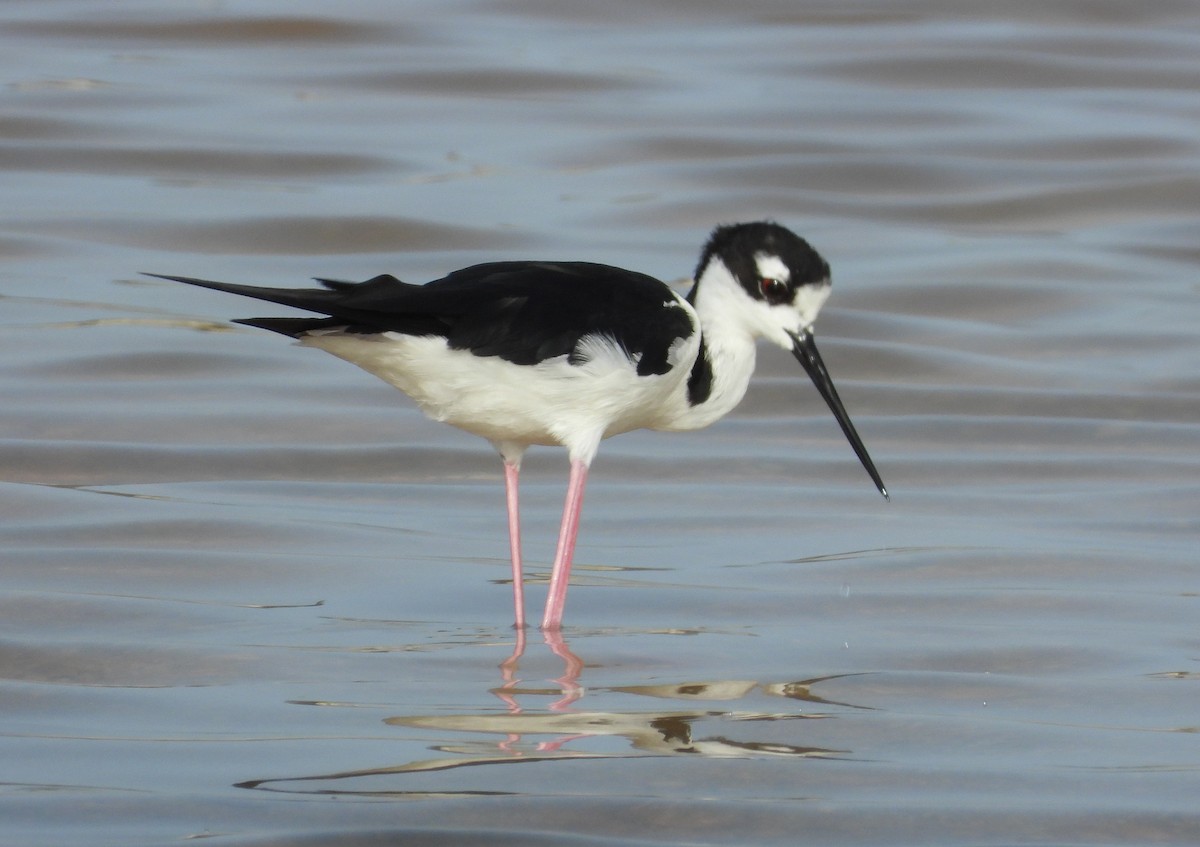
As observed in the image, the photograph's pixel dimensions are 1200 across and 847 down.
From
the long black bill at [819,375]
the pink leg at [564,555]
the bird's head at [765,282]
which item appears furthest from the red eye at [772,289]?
the pink leg at [564,555]

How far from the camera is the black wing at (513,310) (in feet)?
20.1

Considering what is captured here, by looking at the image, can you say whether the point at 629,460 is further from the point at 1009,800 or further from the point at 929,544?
the point at 1009,800

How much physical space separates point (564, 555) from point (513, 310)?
861 millimetres

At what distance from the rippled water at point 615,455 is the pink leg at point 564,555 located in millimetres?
121

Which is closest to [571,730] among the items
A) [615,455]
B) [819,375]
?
[819,375]

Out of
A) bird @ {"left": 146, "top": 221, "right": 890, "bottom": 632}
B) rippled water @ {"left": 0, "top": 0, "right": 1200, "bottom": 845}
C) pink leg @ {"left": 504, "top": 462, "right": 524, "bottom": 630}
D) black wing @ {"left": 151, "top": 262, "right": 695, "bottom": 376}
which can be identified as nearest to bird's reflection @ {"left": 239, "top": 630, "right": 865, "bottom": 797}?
rippled water @ {"left": 0, "top": 0, "right": 1200, "bottom": 845}

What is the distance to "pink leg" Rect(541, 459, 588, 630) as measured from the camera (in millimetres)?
6621

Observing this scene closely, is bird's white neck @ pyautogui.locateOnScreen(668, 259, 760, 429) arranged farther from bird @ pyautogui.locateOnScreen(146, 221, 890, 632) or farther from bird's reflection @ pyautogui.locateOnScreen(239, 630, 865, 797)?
bird's reflection @ pyautogui.locateOnScreen(239, 630, 865, 797)

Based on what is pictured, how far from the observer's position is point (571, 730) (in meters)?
Result: 5.54

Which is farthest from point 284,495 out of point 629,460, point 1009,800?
point 1009,800

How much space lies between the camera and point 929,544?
7.76 meters

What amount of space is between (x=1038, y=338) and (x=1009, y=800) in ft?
21.2

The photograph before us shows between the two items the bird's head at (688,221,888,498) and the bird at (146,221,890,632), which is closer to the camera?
the bird at (146,221,890,632)

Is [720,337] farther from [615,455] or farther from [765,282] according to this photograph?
[615,455]
